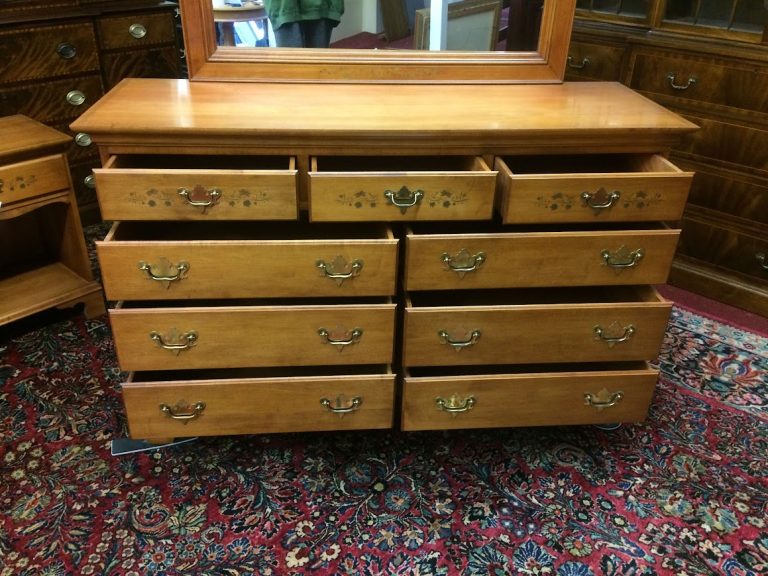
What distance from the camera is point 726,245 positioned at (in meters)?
2.18

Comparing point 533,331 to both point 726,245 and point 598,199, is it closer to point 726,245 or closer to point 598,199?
point 598,199

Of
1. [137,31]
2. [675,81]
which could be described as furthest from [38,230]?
[675,81]

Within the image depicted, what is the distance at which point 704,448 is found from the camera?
5.38ft

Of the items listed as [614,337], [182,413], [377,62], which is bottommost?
[182,413]

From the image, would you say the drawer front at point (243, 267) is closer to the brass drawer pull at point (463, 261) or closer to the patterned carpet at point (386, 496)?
the brass drawer pull at point (463, 261)

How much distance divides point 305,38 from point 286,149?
0.42 m

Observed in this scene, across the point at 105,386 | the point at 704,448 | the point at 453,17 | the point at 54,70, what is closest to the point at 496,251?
the point at 453,17

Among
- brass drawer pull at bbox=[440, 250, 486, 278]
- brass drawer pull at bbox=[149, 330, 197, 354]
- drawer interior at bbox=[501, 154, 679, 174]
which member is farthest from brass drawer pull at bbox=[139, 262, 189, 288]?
drawer interior at bbox=[501, 154, 679, 174]

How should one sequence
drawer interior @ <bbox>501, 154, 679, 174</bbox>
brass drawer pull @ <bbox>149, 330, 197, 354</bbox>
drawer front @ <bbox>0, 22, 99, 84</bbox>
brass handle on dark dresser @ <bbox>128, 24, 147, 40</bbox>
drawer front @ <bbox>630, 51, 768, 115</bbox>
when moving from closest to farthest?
brass drawer pull @ <bbox>149, 330, 197, 354</bbox> < drawer interior @ <bbox>501, 154, 679, 174</bbox> < drawer front @ <bbox>630, 51, 768, 115</bbox> < drawer front @ <bbox>0, 22, 99, 84</bbox> < brass handle on dark dresser @ <bbox>128, 24, 147, 40</bbox>

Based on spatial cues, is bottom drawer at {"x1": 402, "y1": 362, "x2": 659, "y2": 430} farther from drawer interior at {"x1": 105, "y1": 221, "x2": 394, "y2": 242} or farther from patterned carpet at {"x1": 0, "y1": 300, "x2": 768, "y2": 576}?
drawer interior at {"x1": 105, "y1": 221, "x2": 394, "y2": 242}

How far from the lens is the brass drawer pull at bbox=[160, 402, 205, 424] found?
1.44 meters

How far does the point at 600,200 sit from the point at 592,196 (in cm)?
2

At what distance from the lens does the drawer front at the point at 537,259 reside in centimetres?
134

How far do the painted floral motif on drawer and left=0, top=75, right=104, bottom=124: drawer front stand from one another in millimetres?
1813
